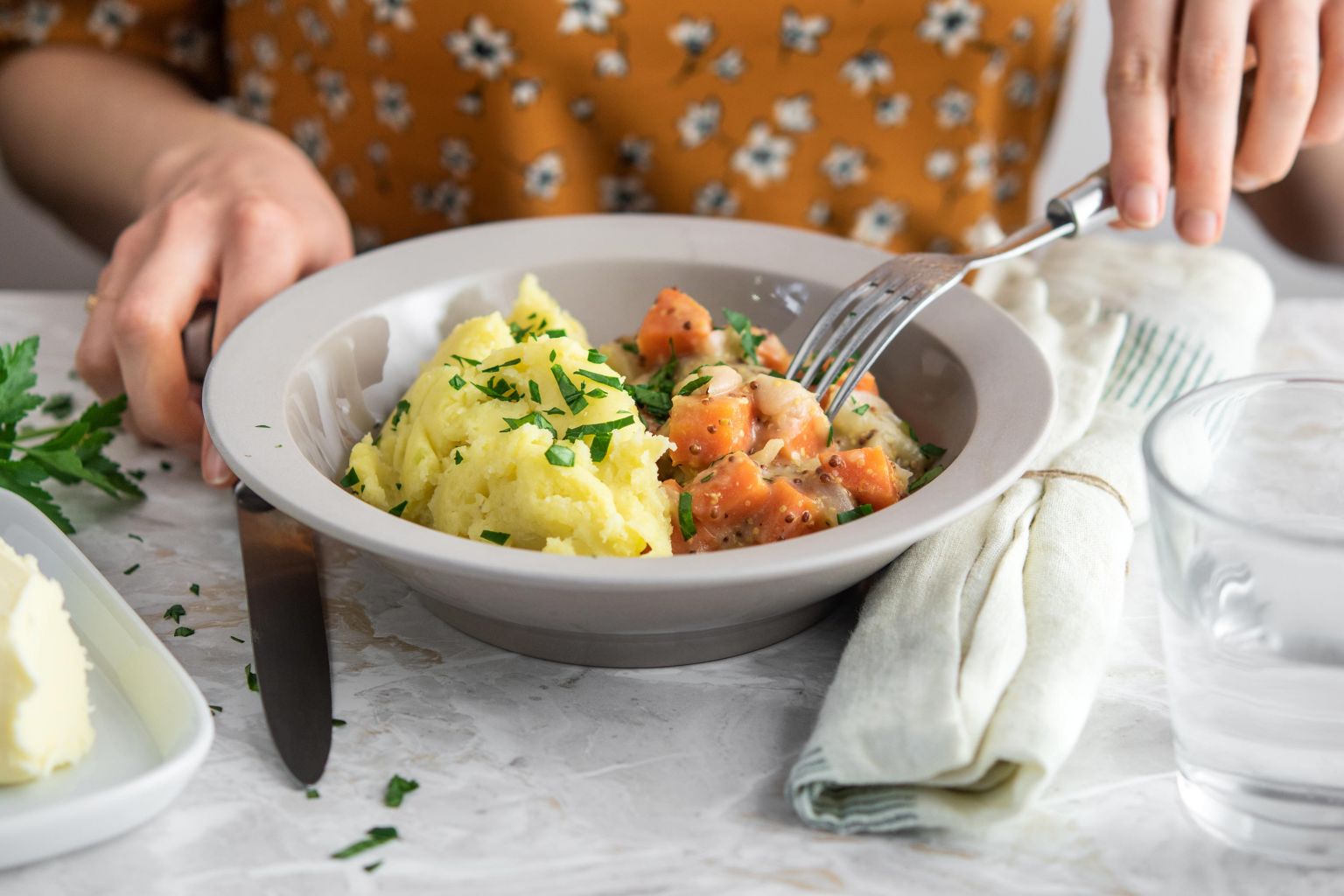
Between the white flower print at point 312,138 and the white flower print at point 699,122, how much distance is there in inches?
25.8

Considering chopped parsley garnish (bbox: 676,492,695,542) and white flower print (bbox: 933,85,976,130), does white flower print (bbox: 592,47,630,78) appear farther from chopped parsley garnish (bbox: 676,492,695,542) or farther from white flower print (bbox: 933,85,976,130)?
chopped parsley garnish (bbox: 676,492,695,542)

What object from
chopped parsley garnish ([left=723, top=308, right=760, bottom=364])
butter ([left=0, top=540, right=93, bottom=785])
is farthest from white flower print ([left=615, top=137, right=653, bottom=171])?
butter ([left=0, top=540, right=93, bottom=785])

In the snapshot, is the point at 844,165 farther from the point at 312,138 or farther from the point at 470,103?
the point at 312,138

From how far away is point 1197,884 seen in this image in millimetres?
879

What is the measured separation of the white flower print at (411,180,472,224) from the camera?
7.18 feet

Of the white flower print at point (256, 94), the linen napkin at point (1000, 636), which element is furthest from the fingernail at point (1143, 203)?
the white flower print at point (256, 94)

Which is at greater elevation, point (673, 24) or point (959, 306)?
point (673, 24)

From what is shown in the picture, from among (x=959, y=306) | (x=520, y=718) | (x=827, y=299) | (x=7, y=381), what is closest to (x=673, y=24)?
(x=827, y=299)

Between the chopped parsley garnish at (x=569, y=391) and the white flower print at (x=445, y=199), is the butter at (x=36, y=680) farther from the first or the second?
the white flower print at (x=445, y=199)

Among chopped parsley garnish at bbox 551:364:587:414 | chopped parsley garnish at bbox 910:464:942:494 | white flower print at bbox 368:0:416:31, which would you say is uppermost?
white flower print at bbox 368:0:416:31

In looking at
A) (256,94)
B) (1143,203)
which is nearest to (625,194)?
(256,94)

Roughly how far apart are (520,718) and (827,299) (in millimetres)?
691

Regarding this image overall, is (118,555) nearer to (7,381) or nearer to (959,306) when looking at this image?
(7,381)

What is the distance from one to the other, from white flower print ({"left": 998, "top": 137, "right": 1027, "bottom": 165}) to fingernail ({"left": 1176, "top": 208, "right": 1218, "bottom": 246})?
88 cm
